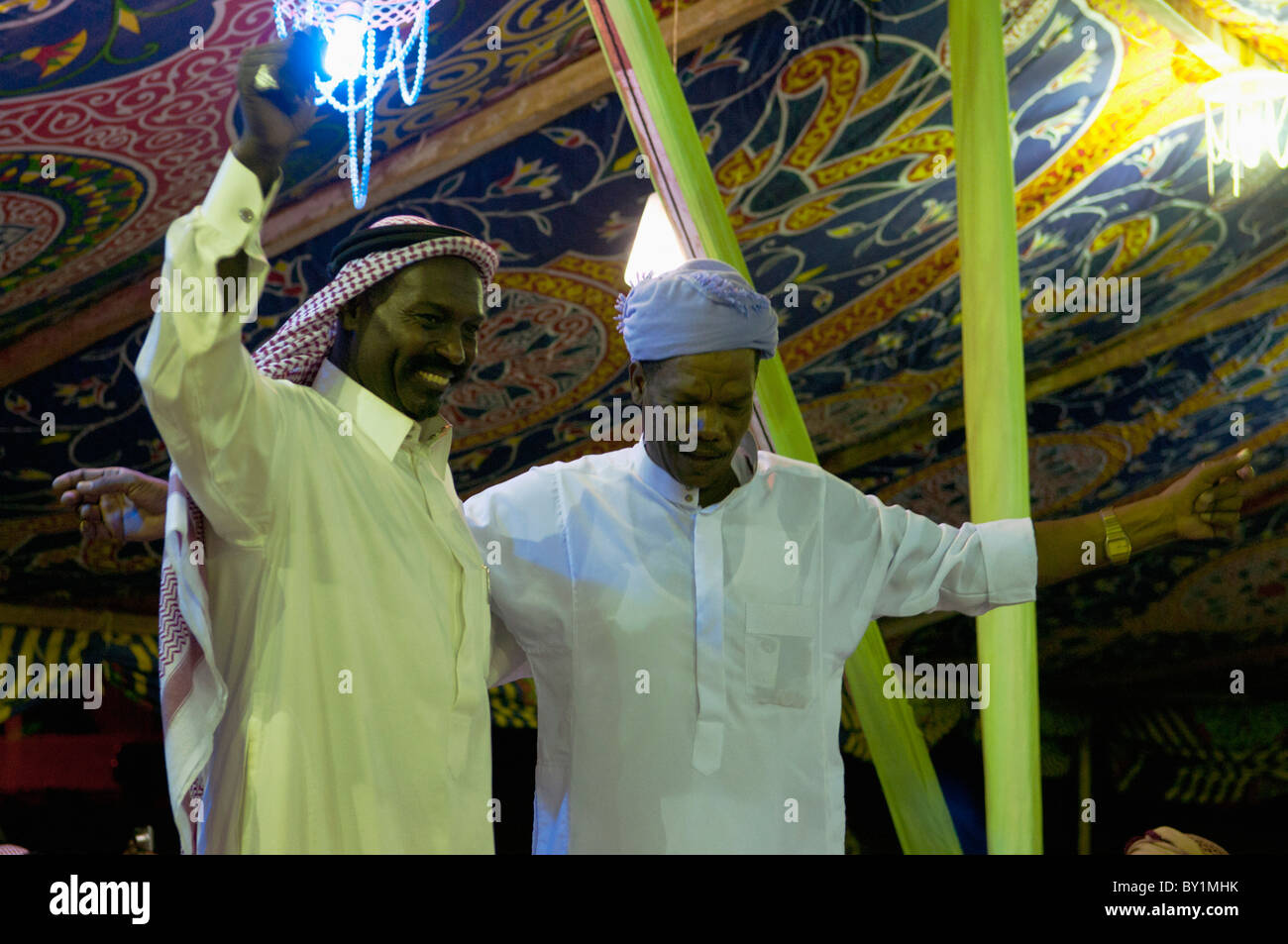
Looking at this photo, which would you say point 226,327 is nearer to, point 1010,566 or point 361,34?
point 1010,566

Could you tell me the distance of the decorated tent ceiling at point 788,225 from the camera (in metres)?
4.07

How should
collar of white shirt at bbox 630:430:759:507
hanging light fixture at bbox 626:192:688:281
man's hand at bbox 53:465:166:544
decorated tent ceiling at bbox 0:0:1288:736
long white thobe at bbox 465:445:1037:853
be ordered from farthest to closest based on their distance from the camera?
decorated tent ceiling at bbox 0:0:1288:736, hanging light fixture at bbox 626:192:688:281, collar of white shirt at bbox 630:430:759:507, long white thobe at bbox 465:445:1037:853, man's hand at bbox 53:465:166:544

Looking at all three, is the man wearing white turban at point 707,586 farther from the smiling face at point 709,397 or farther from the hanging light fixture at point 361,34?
the hanging light fixture at point 361,34

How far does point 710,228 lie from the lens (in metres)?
3.29

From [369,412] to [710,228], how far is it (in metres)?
1.42

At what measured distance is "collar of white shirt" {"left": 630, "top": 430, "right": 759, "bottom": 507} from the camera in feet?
8.14

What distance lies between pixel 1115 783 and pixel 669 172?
21.5 ft

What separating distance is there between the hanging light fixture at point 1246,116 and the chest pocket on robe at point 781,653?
142 inches

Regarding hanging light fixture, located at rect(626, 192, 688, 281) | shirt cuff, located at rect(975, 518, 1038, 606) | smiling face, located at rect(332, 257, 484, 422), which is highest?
hanging light fixture, located at rect(626, 192, 688, 281)

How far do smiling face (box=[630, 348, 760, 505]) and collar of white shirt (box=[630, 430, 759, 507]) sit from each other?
0.06 m

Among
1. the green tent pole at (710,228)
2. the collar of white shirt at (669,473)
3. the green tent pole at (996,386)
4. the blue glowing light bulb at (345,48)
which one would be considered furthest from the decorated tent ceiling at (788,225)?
the collar of white shirt at (669,473)

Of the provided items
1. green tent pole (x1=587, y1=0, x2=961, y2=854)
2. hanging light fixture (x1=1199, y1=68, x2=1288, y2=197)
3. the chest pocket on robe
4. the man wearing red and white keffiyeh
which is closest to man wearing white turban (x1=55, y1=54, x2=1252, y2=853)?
the chest pocket on robe

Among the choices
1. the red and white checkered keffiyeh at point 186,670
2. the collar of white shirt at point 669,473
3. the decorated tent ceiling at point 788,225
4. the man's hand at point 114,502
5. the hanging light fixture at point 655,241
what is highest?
the decorated tent ceiling at point 788,225

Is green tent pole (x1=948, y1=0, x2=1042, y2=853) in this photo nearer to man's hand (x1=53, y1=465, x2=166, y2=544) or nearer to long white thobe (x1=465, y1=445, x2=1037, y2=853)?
long white thobe (x1=465, y1=445, x2=1037, y2=853)
